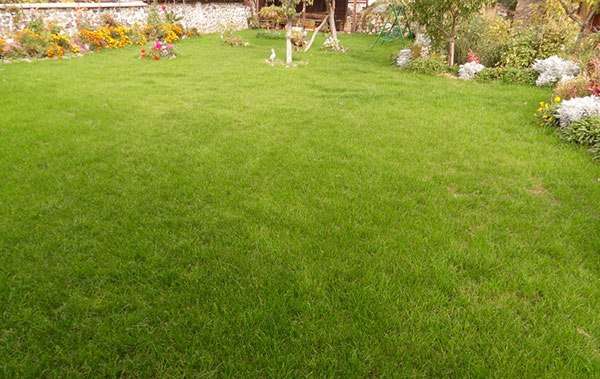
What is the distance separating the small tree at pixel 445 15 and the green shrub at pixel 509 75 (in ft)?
5.55

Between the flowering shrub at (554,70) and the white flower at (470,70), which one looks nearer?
the flowering shrub at (554,70)

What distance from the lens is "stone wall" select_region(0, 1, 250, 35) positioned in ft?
51.1

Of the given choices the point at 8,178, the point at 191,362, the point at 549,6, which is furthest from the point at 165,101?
the point at 549,6

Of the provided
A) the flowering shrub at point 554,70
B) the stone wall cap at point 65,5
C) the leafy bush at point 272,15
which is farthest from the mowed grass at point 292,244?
the leafy bush at point 272,15

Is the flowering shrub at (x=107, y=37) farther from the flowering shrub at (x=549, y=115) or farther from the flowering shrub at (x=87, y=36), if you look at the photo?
the flowering shrub at (x=549, y=115)

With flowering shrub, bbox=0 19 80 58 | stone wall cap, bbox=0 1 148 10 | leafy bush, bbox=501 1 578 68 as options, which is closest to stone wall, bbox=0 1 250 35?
stone wall cap, bbox=0 1 148 10

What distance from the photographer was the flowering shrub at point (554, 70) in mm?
11914

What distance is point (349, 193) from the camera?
5938 mm

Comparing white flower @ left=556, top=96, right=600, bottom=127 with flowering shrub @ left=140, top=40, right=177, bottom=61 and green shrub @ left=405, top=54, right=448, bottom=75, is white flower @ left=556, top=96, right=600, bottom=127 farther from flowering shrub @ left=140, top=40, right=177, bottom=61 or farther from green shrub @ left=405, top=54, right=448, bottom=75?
flowering shrub @ left=140, top=40, right=177, bottom=61

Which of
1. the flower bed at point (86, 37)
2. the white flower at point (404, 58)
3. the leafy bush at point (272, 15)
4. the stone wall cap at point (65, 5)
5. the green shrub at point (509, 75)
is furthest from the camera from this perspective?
the leafy bush at point (272, 15)

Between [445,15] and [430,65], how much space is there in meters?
1.91

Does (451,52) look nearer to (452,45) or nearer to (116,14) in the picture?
(452,45)

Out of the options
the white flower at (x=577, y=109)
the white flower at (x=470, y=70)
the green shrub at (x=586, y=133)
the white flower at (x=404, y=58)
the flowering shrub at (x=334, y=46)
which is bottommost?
the green shrub at (x=586, y=133)

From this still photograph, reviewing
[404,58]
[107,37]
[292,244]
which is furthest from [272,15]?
[292,244]
